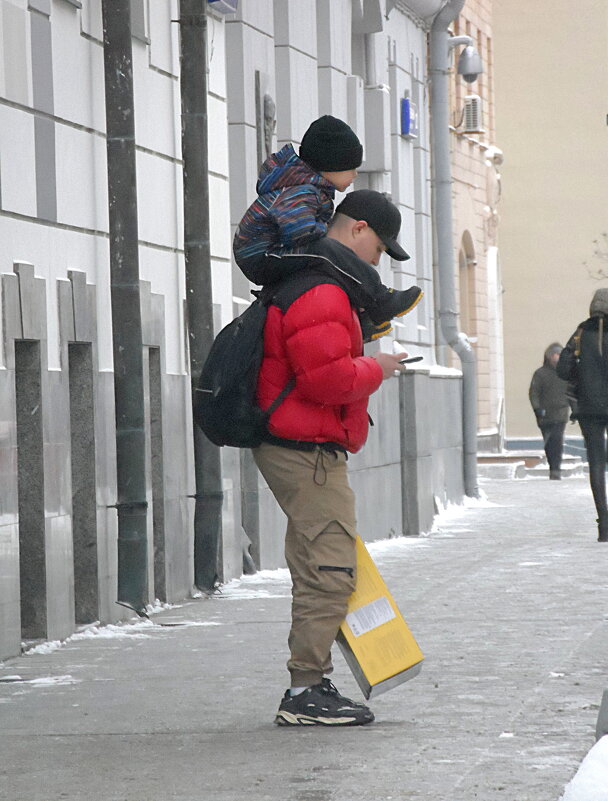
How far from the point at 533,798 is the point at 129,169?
5.18 m

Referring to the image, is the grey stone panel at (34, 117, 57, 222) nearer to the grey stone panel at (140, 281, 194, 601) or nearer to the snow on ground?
the grey stone panel at (140, 281, 194, 601)

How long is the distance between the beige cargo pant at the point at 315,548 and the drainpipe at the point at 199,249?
15.2 feet

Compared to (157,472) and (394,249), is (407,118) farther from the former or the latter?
(394,249)

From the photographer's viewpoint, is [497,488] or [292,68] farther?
[497,488]

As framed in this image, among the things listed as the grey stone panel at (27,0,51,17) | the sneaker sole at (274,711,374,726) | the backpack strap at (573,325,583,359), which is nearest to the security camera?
the backpack strap at (573,325,583,359)

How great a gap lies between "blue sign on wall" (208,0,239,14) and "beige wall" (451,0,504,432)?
17.1 metres

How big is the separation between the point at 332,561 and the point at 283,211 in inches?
42.0

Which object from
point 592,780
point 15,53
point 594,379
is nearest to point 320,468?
point 592,780

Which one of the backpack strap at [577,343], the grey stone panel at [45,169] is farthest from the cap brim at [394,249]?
the backpack strap at [577,343]

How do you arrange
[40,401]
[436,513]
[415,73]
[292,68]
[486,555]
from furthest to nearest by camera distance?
[415,73] < [436,513] < [292,68] < [486,555] < [40,401]

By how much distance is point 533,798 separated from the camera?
495 centimetres

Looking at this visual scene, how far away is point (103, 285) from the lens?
965 cm

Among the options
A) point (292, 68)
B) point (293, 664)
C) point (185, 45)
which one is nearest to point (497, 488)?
point (292, 68)

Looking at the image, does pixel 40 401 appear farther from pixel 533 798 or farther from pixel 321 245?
pixel 533 798
